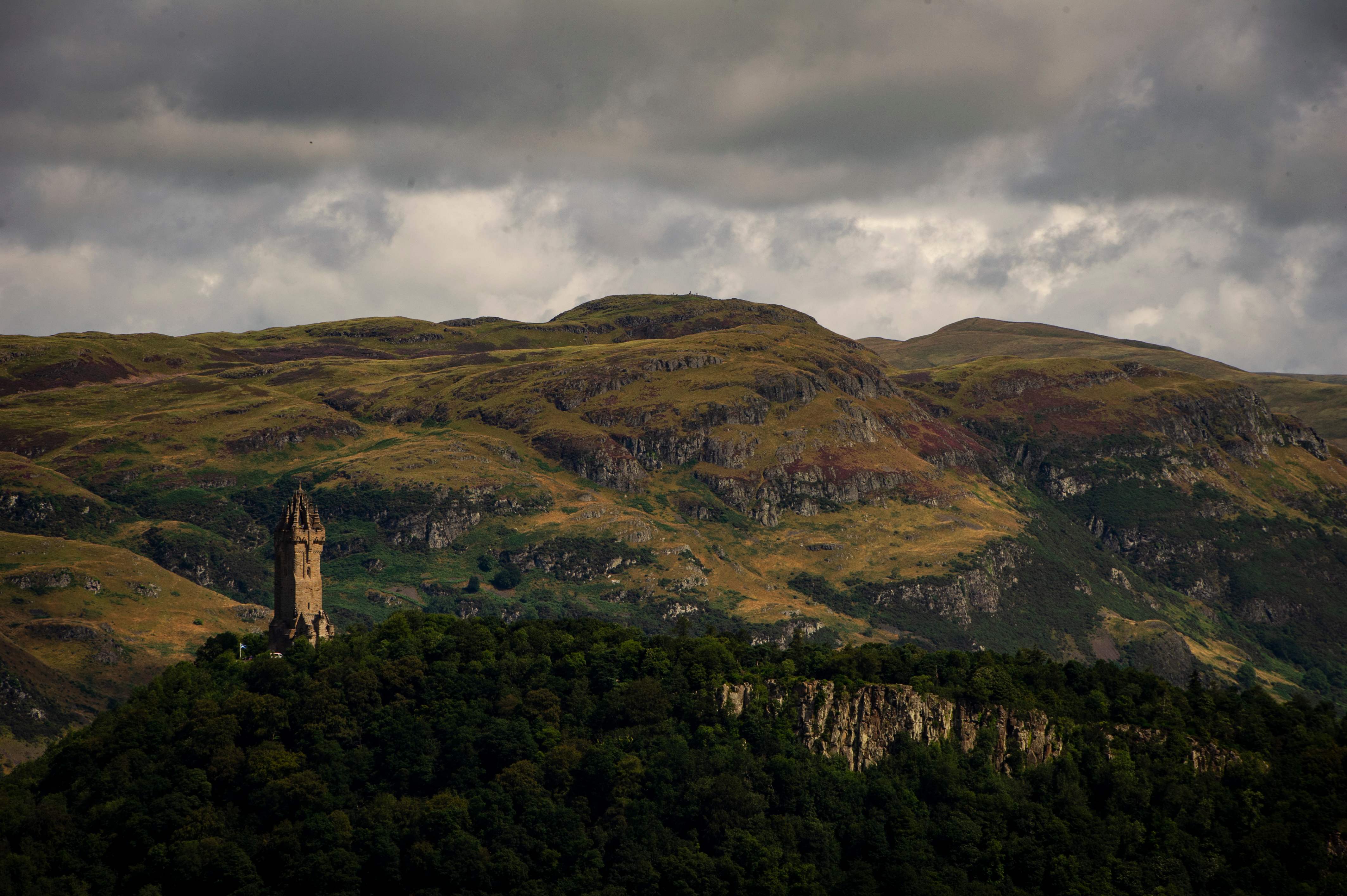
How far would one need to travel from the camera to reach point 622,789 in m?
154

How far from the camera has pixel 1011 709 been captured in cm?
16750

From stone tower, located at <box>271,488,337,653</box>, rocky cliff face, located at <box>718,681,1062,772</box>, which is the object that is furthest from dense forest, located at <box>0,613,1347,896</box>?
stone tower, located at <box>271,488,337,653</box>

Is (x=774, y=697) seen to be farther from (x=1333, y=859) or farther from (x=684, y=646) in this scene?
(x=1333, y=859)

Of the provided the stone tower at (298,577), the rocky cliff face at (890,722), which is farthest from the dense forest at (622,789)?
the stone tower at (298,577)

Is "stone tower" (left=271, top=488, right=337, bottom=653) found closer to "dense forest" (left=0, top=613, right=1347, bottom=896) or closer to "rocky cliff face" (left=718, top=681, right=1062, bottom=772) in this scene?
"dense forest" (left=0, top=613, right=1347, bottom=896)

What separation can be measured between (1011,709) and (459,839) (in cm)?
6384

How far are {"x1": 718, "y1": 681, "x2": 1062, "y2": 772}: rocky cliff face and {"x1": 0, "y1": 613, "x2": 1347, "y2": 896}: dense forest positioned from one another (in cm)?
146

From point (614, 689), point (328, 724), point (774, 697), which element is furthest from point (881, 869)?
point (328, 724)

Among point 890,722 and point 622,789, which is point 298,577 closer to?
point 622,789

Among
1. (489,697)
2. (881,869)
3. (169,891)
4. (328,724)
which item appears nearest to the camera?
(169,891)

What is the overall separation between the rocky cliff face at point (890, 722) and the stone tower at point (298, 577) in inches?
1940

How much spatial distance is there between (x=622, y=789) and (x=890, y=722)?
3286 centimetres

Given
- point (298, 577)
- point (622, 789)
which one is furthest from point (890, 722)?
point (298, 577)

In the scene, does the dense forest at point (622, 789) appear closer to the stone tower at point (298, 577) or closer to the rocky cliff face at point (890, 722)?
the rocky cliff face at point (890, 722)
